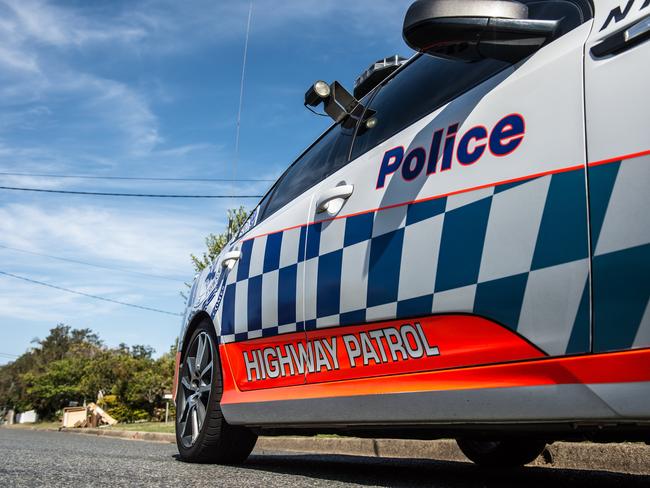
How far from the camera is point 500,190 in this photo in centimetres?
186

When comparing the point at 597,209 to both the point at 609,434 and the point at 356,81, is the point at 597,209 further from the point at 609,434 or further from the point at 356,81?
the point at 356,81

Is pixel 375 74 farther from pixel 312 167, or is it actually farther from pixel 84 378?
pixel 84 378

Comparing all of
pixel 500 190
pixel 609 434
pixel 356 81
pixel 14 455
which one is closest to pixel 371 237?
pixel 500 190

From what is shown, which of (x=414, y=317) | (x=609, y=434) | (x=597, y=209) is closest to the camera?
(x=597, y=209)

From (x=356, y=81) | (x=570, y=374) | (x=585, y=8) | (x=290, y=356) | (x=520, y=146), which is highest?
(x=356, y=81)

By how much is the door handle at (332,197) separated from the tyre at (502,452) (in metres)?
1.54

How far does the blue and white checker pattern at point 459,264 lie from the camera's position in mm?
1674

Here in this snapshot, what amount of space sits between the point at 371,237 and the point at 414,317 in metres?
0.36

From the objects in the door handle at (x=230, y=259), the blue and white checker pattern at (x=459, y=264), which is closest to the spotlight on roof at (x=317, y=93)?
the blue and white checker pattern at (x=459, y=264)

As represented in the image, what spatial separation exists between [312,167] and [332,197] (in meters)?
0.61

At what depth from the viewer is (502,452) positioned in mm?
3443

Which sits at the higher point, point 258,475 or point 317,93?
point 317,93

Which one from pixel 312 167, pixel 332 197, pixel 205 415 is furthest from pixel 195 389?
pixel 332 197

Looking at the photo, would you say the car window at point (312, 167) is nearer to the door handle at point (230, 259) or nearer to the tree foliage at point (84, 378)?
the door handle at point (230, 259)
